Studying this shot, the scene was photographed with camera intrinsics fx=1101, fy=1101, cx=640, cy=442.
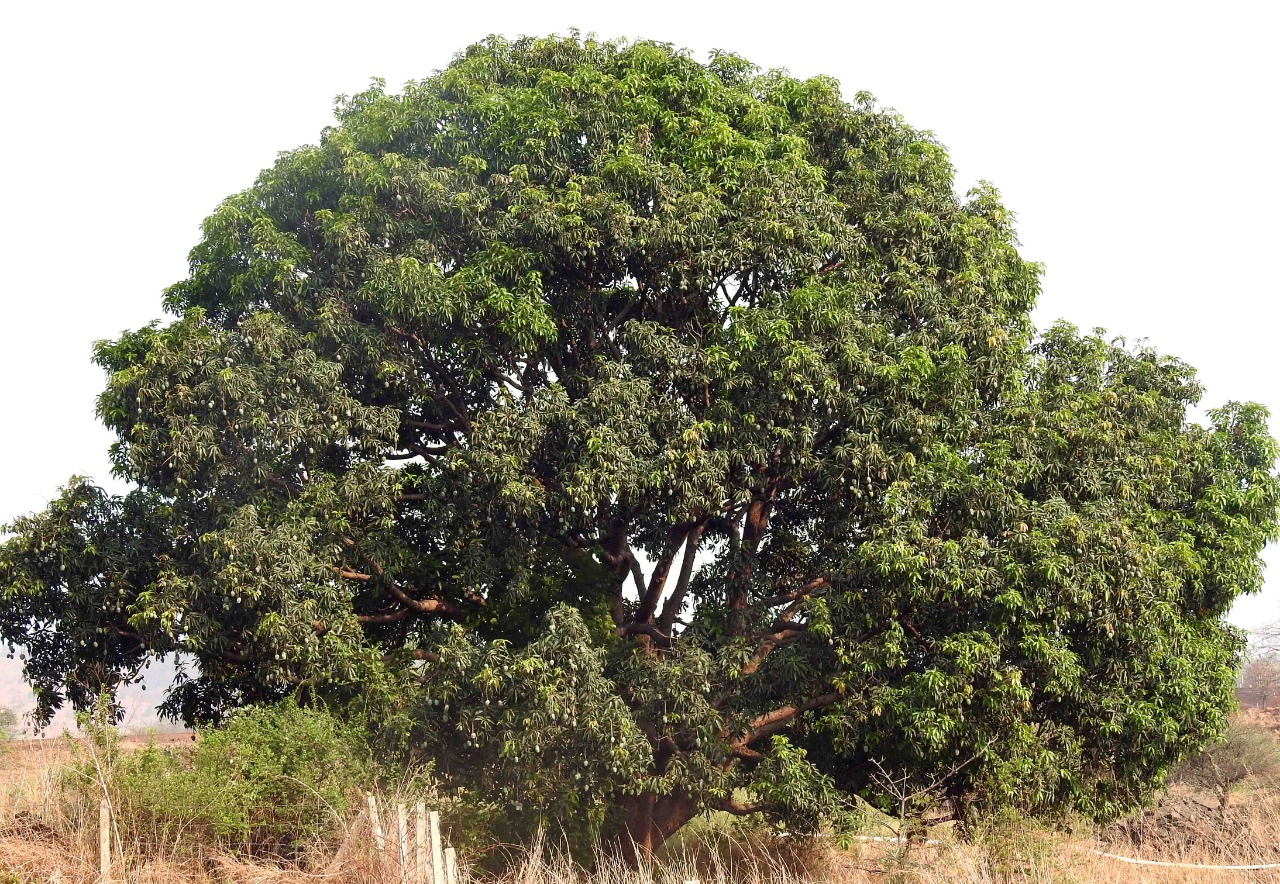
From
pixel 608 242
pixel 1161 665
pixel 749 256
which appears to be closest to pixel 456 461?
pixel 608 242

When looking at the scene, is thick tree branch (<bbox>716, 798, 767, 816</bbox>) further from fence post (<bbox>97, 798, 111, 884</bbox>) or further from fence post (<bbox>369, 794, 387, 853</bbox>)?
fence post (<bbox>97, 798, 111, 884</bbox>)

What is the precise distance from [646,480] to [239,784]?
15.9ft

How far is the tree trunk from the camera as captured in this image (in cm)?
1327

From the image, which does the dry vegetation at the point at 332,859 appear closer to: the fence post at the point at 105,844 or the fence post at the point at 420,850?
the fence post at the point at 105,844

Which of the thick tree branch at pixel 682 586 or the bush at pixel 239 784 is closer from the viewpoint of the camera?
the bush at pixel 239 784

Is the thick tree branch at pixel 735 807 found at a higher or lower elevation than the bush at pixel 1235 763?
higher

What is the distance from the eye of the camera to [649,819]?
1339cm

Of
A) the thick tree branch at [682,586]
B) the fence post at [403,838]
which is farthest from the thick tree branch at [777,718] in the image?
the fence post at [403,838]

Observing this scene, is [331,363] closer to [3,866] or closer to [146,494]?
[146,494]

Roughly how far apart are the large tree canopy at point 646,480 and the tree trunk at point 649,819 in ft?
0.20

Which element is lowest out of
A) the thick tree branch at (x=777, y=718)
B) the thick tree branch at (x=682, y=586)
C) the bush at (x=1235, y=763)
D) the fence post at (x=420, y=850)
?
the bush at (x=1235, y=763)

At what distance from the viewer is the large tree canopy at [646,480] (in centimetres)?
1117

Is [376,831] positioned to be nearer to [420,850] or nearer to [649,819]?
[420,850]

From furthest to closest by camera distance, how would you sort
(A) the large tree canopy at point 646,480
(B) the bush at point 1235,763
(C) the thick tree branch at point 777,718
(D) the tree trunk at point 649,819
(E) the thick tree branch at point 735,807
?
(B) the bush at point 1235,763
(D) the tree trunk at point 649,819
(E) the thick tree branch at point 735,807
(C) the thick tree branch at point 777,718
(A) the large tree canopy at point 646,480
